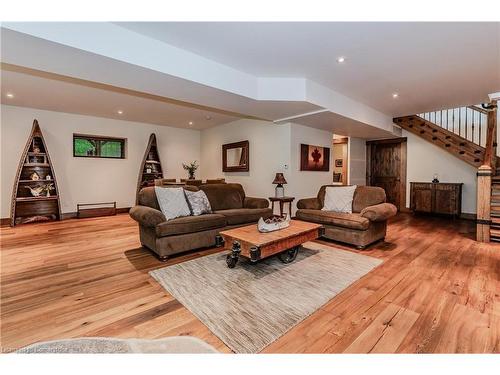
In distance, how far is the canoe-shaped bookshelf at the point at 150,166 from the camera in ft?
21.2

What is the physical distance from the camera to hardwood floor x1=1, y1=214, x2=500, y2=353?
1610 mm

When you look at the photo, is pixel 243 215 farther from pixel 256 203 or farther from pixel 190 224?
pixel 190 224

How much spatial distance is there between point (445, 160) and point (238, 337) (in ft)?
22.8

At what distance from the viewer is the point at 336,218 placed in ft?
11.9

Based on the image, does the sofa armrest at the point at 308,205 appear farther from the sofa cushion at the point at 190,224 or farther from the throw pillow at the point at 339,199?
the sofa cushion at the point at 190,224

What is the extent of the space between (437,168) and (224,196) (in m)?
5.66

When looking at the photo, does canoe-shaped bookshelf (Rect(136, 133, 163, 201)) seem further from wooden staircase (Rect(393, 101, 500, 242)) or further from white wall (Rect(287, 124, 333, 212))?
wooden staircase (Rect(393, 101, 500, 242))

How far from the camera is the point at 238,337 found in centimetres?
162

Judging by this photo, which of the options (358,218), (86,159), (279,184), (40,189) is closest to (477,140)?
(358,218)

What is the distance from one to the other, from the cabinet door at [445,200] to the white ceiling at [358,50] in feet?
8.04

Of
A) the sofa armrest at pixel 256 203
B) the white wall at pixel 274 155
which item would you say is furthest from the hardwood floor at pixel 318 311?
the white wall at pixel 274 155
